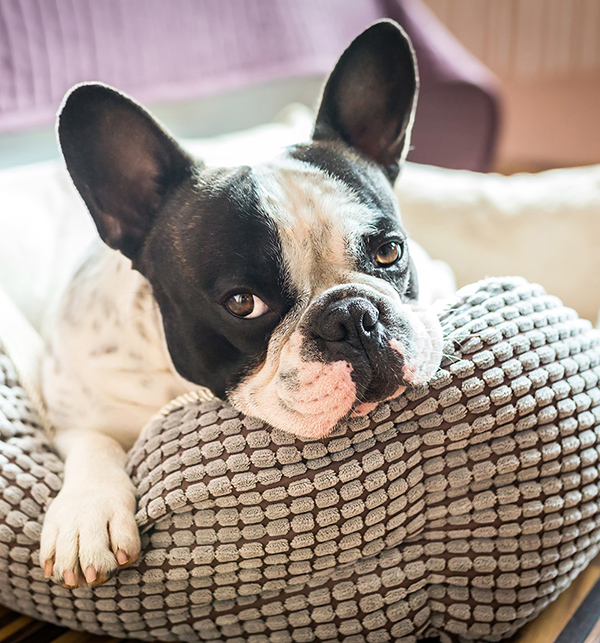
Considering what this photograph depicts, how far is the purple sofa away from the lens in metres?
2.00

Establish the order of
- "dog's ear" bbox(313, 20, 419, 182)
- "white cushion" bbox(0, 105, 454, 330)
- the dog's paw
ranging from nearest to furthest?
the dog's paw, "dog's ear" bbox(313, 20, 419, 182), "white cushion" bbox(0, 105, 454, 330)

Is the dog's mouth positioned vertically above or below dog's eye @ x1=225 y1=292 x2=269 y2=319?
below

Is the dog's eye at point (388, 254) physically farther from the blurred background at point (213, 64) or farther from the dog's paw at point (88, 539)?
the blurred background at point (213, 64)

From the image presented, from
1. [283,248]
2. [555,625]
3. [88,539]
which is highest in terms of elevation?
[283,248]

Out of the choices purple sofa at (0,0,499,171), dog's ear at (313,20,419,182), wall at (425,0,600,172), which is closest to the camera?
dog's ear at (313,20,419,182)

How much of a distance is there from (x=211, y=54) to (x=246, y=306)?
1567 millimetres

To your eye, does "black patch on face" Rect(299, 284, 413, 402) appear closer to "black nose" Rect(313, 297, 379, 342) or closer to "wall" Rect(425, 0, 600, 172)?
"black nose" Rect(313, 297, 379, 342)

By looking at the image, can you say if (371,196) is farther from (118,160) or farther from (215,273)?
(118,160)

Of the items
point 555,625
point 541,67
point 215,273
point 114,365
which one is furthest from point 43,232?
point 541,67

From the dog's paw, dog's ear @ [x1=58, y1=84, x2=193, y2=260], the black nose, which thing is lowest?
the dog's paw

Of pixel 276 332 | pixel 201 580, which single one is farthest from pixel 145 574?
pixel 276 332

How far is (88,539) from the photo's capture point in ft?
3.37

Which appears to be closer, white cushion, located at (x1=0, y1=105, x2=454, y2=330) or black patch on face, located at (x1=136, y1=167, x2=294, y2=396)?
black patch on face, located at (x1=136, y1=167, x2=294, y2=396)

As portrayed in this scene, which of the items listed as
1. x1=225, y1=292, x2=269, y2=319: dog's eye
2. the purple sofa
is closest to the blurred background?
the purple sofa
